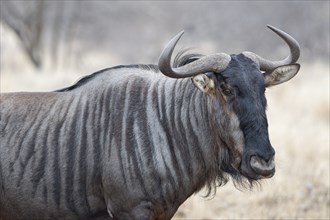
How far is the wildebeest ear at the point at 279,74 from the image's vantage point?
5.00m

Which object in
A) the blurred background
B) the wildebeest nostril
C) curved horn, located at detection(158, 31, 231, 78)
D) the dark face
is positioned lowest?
the blurred background

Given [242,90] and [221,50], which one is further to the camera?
[221,50]

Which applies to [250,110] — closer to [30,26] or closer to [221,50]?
[30,26]

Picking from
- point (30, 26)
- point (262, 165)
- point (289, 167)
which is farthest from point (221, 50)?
point (262, 165)

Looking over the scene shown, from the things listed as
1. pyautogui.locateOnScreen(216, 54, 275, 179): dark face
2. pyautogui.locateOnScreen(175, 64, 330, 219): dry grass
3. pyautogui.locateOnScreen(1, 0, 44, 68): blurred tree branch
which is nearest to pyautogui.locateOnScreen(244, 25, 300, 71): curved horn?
pyautogui.locateOnScreen(216, 54, 275, 179): dark face

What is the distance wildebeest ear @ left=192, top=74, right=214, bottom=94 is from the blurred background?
2.72ft

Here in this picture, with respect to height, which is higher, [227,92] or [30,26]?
[227,92]

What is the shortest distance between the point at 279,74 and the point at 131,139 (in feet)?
3.79

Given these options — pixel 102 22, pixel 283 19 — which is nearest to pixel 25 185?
pixel 283 19

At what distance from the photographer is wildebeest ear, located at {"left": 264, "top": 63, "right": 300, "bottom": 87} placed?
16.4ft

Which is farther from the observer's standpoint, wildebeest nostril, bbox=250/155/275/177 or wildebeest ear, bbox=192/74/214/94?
wildebeest ear, bbox=192/74/214/94

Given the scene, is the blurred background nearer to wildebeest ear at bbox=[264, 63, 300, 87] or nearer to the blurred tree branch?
the blurred tree branch

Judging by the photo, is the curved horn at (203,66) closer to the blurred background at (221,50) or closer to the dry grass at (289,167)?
the blurred background at (221,50)

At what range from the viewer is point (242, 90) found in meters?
4.51
